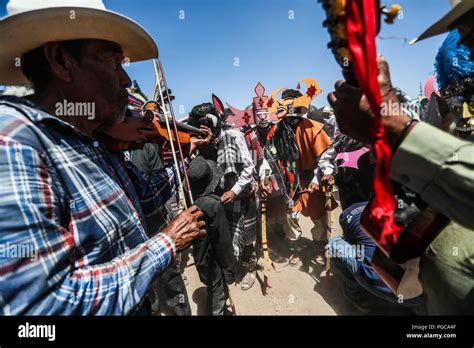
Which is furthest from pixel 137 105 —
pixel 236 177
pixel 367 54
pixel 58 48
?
pixel 367 54

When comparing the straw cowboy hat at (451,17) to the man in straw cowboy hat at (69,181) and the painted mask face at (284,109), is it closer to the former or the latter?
the man in straw cowboy hat at (69,181)

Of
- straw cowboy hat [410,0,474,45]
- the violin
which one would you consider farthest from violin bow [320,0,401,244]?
the violin

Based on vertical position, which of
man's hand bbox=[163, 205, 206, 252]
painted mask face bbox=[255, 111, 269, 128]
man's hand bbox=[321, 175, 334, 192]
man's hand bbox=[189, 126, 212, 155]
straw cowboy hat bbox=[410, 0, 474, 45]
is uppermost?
straw cowboy hat bbox=[410, 0, 474, 45]

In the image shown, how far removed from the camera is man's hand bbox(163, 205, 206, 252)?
1.30 m

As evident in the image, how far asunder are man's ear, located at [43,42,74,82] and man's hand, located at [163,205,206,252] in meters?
0.84

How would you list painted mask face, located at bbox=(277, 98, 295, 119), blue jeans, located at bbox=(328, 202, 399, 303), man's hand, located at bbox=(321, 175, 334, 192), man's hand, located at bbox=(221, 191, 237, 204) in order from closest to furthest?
blue jeans, located at bbox=(328, 202, 399, 303) → man's hand, located at bbox=(221, 191, 237, 204) → man's hand, located at bbox=(321, 175, 334, 192) → painted mask face, located at bbox=(277, 98, 295, 119)

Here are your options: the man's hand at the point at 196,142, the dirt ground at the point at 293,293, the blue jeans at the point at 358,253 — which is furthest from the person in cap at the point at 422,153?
the dirt ground at the point at 293,293

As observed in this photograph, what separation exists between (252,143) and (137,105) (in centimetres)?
231

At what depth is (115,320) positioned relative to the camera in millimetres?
1009

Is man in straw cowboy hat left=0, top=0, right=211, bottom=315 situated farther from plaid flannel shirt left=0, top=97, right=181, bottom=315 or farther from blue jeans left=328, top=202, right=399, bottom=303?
blue jeans left=328, top=202, right=399, bottom=303

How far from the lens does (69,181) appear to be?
99cm

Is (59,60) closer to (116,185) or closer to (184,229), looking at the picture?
(116,185)

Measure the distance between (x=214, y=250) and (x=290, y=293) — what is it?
1407 millimetres

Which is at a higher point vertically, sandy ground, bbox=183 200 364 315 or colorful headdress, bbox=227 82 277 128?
colorful headdress, bbox=227 82 277 128
